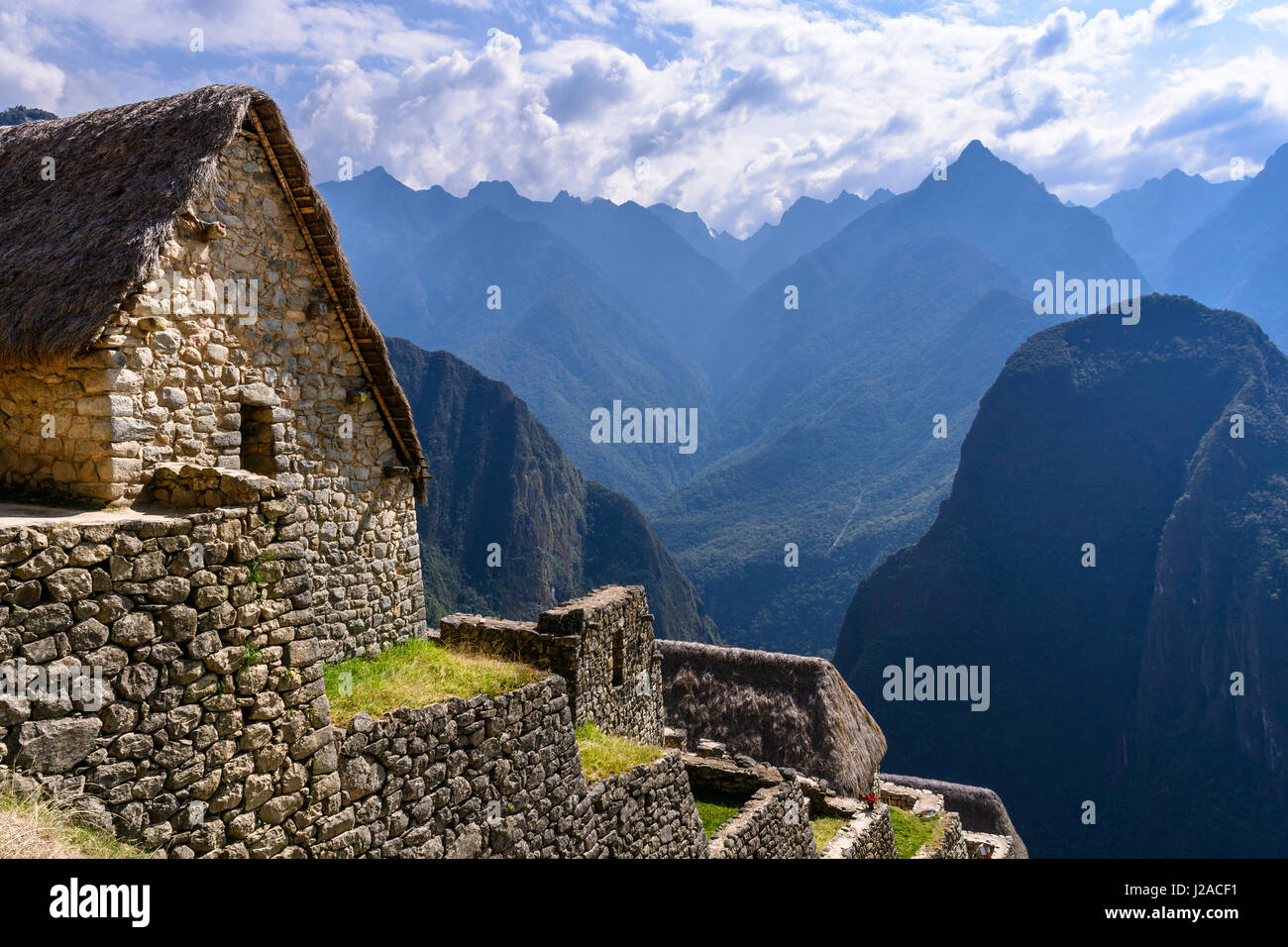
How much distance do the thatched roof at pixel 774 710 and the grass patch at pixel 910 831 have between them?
1.77 metres

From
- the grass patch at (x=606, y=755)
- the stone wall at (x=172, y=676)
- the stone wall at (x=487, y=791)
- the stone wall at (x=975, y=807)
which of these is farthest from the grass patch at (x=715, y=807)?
the stone wall at (x=975, y=807)

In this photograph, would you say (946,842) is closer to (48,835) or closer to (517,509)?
(48,835)

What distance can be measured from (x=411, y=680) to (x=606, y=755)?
2.68 meters

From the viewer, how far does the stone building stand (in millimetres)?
5547

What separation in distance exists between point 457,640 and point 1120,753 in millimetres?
79810

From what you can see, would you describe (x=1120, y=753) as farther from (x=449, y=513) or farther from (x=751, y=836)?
(x=751, y=836)

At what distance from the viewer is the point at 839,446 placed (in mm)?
121000

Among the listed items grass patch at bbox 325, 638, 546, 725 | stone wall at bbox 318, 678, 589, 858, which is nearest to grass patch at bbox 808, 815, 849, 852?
stone wall at bbox 318, 678, 589, 858

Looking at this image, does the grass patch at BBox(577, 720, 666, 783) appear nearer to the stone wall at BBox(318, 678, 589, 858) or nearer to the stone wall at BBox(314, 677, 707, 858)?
the stone wall at BBox(314, 677, 707, 858)

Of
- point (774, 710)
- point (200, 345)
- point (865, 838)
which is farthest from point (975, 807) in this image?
point (200, 345)

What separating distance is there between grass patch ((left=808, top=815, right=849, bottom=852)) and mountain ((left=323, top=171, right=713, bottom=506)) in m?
114

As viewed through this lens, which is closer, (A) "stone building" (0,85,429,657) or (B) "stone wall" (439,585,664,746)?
(A) "stone building" (0,85,429,657)

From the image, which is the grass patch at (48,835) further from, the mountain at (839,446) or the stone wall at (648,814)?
the mountain at (839,446)

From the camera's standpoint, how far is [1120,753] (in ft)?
239
